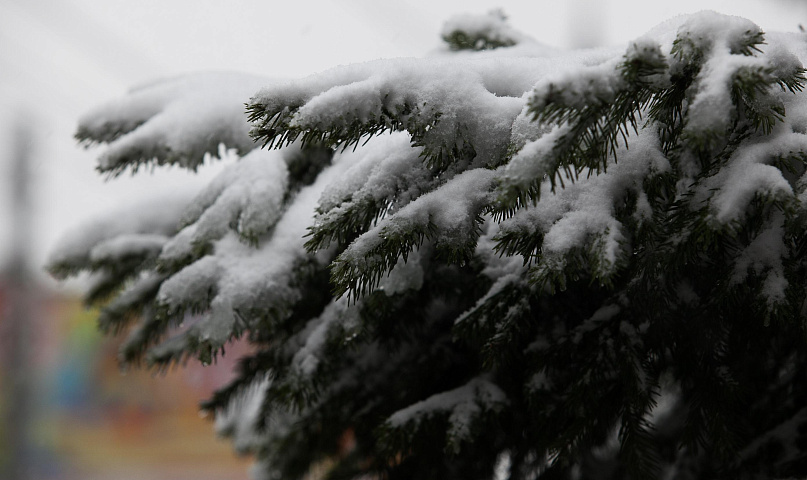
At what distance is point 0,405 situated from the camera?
12.5 metres

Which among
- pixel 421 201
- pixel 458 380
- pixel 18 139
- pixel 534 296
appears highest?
pixel 421 201

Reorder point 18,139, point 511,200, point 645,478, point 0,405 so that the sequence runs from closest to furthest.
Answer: point 511,200
point 645,478
point 0,405
point 18,139


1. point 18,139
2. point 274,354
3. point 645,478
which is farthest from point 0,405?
point 645,478

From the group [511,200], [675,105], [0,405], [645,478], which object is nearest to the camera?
[511,200]

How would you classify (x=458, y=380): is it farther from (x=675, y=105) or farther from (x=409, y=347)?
(x=675, y=105)

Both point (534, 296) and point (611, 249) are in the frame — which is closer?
point (611, 249)

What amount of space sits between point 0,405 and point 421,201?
588 inches

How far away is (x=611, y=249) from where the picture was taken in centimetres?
78

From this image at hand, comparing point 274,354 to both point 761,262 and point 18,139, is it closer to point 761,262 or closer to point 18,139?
point 761,262

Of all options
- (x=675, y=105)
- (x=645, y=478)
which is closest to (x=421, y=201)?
(x=675, y=105)

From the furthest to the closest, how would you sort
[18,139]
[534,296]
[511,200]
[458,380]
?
[18,139] → [458,380] → [534,296] → [511,200]

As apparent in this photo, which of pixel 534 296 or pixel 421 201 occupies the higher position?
pixel 421 201

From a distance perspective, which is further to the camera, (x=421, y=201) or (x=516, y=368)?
(x=516, y=368)

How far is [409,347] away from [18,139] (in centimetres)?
1499
